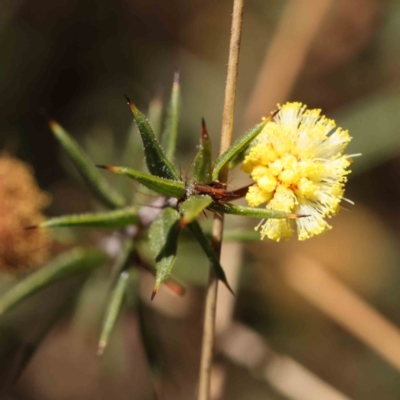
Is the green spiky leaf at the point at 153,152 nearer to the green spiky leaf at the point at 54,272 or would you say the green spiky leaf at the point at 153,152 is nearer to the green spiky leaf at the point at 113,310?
the green spiky leaf at the point at 113,310

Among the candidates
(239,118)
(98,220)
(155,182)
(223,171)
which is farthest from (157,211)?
(239,118)

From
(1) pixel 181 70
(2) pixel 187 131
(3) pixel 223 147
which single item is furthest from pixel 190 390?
(3) pixel 223 147

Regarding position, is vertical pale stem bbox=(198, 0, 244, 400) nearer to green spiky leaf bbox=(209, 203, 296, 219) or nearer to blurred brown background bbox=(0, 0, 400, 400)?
green spiky leaf bbox=(209, 203, 296, 219)

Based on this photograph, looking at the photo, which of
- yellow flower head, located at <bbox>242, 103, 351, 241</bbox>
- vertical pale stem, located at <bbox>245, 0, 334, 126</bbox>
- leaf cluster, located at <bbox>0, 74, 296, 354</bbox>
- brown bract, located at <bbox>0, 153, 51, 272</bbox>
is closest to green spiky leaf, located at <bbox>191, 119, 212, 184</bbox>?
leaf cluster, located at <bbox>0, 74, 296, 354</bbox>

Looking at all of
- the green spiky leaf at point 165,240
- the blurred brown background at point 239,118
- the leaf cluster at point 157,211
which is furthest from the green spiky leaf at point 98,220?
the blurred brown background at point 239,118

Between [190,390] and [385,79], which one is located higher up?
[385,79]

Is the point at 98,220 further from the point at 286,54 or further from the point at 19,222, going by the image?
the point at 286,54

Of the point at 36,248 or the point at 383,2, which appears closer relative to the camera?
the point at 36,248

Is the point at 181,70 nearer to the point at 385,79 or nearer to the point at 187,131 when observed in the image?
the point at 187,131
